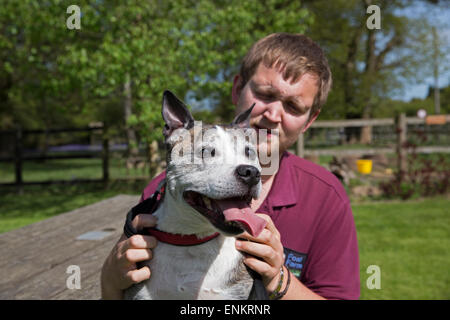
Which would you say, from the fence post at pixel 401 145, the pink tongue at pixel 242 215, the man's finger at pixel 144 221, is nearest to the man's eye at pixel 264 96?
the pink tongue at pixel 242 215

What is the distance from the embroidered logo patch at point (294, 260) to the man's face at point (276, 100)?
Result: 64 cm

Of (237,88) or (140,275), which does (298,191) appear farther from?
(140,275)

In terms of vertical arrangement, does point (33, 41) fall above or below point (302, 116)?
above

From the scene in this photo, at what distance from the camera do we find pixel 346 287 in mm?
2475

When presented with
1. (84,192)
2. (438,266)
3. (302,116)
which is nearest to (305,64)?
(302,116)

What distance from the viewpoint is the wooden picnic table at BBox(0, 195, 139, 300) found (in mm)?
2781

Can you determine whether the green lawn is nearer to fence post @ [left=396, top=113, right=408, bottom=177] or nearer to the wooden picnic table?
fence post @ [left=396, top=113, right=408, bottom=177]

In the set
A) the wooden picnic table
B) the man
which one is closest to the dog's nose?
the man

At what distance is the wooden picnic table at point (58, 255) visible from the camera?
2.78m

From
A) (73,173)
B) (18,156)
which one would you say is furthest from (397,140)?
(73,173)

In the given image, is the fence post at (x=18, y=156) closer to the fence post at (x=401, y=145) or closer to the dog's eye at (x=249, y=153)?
the fence post at (x=401, y=145)

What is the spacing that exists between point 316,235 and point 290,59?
111 centimetres
